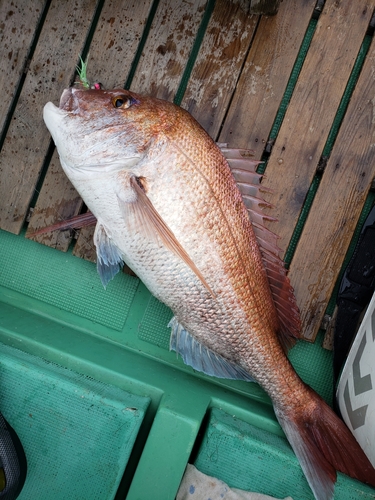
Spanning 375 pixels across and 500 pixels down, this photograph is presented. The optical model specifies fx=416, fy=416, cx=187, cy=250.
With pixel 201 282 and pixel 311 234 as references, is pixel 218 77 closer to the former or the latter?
pixel 311 234

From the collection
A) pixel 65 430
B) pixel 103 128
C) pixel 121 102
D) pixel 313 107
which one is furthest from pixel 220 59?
pixel 65 430

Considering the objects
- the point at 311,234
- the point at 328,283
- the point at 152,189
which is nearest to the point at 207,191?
the point at 152,189

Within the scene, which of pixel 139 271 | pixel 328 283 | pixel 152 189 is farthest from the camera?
pixel 328 283

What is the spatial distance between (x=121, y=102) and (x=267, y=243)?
1.01 metres

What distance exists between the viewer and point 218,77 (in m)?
2.66

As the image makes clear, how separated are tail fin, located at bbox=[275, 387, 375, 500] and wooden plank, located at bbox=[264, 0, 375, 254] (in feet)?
3.29

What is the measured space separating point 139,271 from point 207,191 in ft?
1.81

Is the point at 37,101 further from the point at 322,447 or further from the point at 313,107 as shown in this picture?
the point at 322,447

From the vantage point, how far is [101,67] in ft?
8.74

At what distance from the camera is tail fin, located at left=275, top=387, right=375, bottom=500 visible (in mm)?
2172

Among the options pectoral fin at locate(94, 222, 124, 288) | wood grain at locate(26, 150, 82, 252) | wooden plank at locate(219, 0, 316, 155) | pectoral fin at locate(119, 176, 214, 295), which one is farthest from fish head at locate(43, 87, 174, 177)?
wooden plank at locate(219, 0, 316, 155)

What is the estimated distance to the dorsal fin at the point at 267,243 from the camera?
6.95ft

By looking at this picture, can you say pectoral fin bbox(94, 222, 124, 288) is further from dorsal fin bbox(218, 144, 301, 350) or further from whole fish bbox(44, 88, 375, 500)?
dorsal fin bbox(218, 144, 301, 350)

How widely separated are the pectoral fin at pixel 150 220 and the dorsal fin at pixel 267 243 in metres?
0.41
